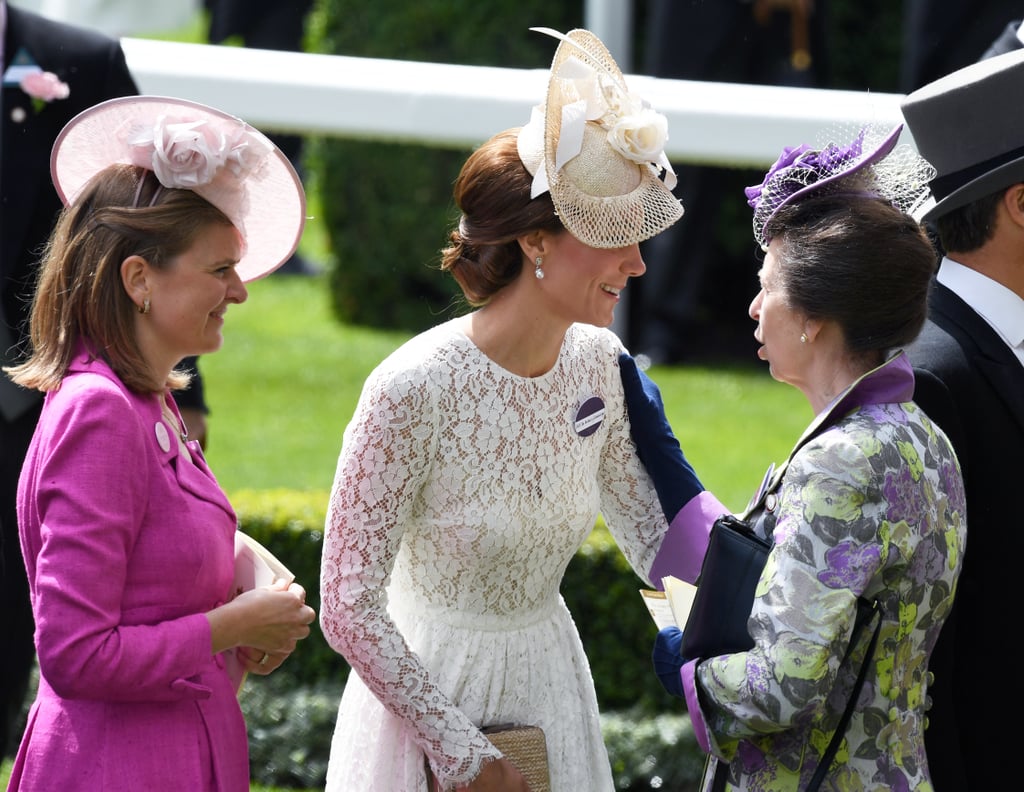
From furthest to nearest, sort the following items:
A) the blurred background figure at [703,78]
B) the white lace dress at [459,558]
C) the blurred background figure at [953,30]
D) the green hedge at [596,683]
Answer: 1. the blurred background figure at [703,78]
2. the blurred background figure at [953,30]
3. the green hedge at [596,683]
4. the white lace dress at [459,558]

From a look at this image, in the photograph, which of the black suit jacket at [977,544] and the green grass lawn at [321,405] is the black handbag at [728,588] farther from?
the green grass lawn at [321,405]

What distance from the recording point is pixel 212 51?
15.1ft

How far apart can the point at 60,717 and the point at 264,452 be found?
15.4ft

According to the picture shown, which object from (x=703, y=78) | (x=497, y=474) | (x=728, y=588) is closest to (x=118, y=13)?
(x=703, y=78)

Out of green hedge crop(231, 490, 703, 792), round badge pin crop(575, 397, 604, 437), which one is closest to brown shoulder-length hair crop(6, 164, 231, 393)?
round badge pin crop(575, 397, 604, 437)

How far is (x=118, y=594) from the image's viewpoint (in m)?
2.41

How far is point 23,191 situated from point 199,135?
1192 millimetres

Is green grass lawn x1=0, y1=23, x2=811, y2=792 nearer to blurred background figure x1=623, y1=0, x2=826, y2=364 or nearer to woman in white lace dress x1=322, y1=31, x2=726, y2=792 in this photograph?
blurred background figure x1=623, y1=0, x2=826, y2=364

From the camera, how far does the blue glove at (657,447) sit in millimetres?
3082

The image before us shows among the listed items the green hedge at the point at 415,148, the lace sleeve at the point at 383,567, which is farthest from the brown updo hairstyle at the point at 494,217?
the green hedge at the point at 415,148

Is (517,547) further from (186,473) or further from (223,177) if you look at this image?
(223,177)

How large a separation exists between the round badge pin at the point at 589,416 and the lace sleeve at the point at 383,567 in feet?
1.23

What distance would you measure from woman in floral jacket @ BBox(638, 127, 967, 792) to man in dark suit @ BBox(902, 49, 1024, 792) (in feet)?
1.10

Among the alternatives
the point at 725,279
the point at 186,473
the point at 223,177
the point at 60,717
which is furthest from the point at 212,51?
the point at 725,279
